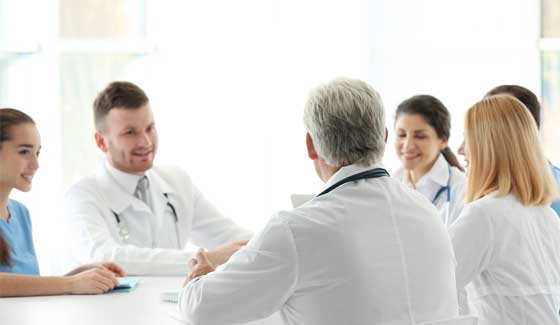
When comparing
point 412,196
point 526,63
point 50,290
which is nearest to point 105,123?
point 50,290

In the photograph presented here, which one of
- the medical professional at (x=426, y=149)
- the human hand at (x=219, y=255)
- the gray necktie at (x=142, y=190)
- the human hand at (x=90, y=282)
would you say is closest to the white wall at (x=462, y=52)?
the medical professional at (x=426, y=149)

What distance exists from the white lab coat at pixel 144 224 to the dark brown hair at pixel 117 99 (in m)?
0.22

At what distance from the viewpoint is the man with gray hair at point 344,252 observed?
1975 mm

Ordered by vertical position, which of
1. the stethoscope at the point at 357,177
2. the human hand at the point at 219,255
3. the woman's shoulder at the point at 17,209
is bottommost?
the human hand at the point at 219,255

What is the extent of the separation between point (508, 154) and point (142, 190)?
1.54 m

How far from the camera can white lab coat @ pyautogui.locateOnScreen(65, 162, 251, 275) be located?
10.7 feet

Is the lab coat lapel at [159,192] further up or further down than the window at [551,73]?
further down

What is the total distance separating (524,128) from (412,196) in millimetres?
742

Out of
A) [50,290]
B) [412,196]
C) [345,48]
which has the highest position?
[345,48]

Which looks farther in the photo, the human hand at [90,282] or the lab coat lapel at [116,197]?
the lab coat lapel at [116,197]

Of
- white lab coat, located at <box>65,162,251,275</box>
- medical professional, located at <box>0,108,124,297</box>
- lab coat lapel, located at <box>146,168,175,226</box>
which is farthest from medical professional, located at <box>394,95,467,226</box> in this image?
medical professional, located at <box>0,108,124,297</box>

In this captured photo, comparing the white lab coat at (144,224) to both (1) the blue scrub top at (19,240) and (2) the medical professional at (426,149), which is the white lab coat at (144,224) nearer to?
(1) the blue scrub top at (19,240)

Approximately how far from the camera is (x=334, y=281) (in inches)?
78.0

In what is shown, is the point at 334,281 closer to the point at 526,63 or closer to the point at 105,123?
the point at 105,123
